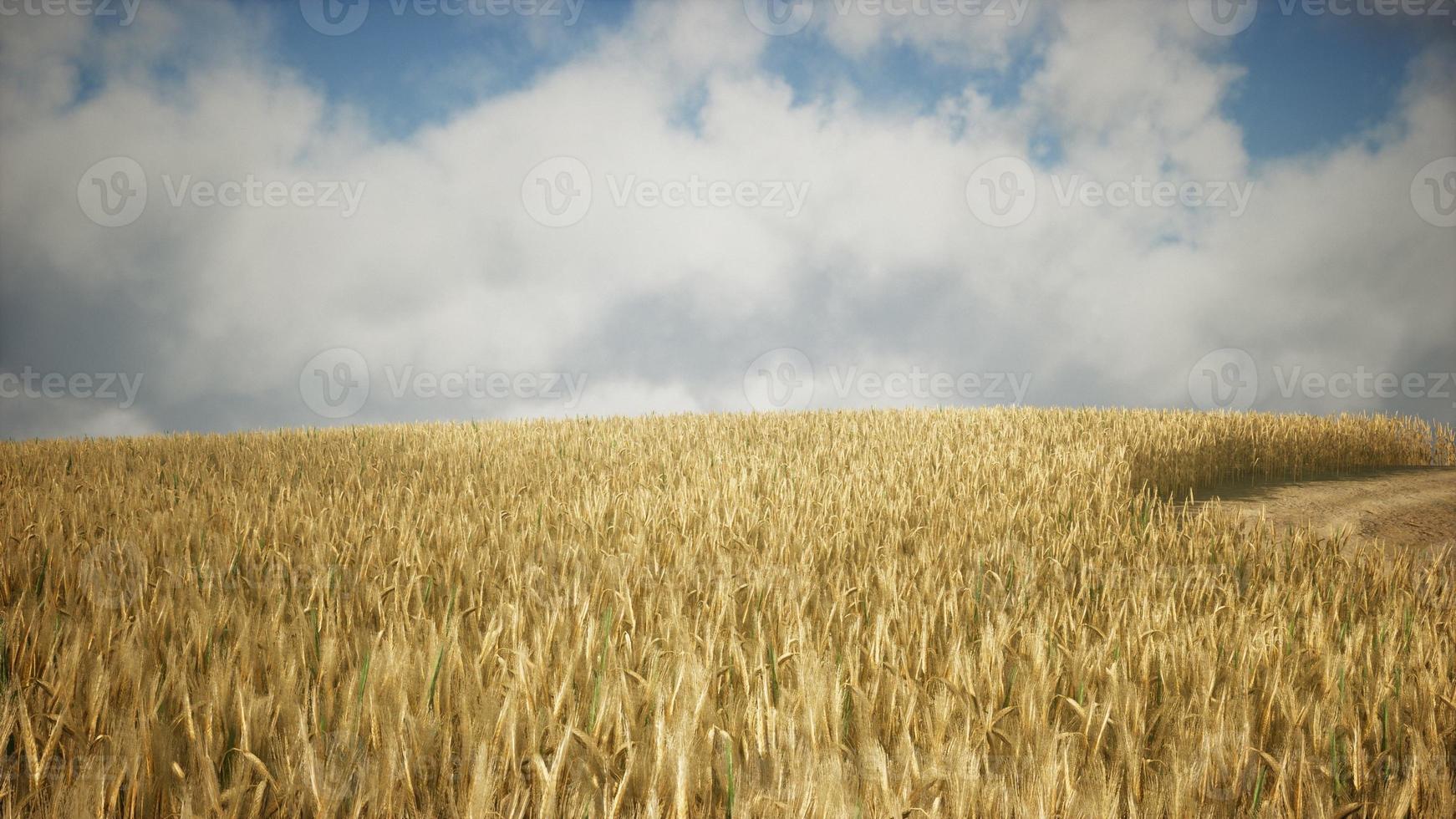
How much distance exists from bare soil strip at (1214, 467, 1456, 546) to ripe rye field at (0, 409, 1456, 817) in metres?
1.06

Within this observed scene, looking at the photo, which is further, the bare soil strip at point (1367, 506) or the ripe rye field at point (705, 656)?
the bare soil strip at point (1367, 506)

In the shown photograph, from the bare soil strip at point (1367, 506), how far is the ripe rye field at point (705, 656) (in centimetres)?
106

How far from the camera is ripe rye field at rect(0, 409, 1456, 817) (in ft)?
4.72

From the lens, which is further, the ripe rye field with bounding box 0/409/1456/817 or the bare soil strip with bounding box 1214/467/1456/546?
the bare soil strip with bounding box 1214/467/1456/546

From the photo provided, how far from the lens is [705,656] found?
215 centimetres

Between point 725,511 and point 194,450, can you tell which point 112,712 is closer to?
point 725,511

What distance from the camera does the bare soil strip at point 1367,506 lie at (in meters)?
6.54

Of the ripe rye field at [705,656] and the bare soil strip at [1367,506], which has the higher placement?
the bare soil strip at [1367,506]

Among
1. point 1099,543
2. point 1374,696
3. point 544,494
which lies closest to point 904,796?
point 1374,696

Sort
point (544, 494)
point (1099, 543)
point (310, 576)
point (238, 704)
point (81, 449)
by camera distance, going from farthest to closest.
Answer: point (81, 449), point (544, 494), point (1099, 543), point (310, 576), point (238, 704)

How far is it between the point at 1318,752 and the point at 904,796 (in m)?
1.27

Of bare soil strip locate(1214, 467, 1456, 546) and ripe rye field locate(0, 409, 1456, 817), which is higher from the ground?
bare soil strip locate(1214, 467, 1456, 546)

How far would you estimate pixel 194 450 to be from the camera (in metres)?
9.09

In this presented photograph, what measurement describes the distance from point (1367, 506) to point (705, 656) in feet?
28.5
